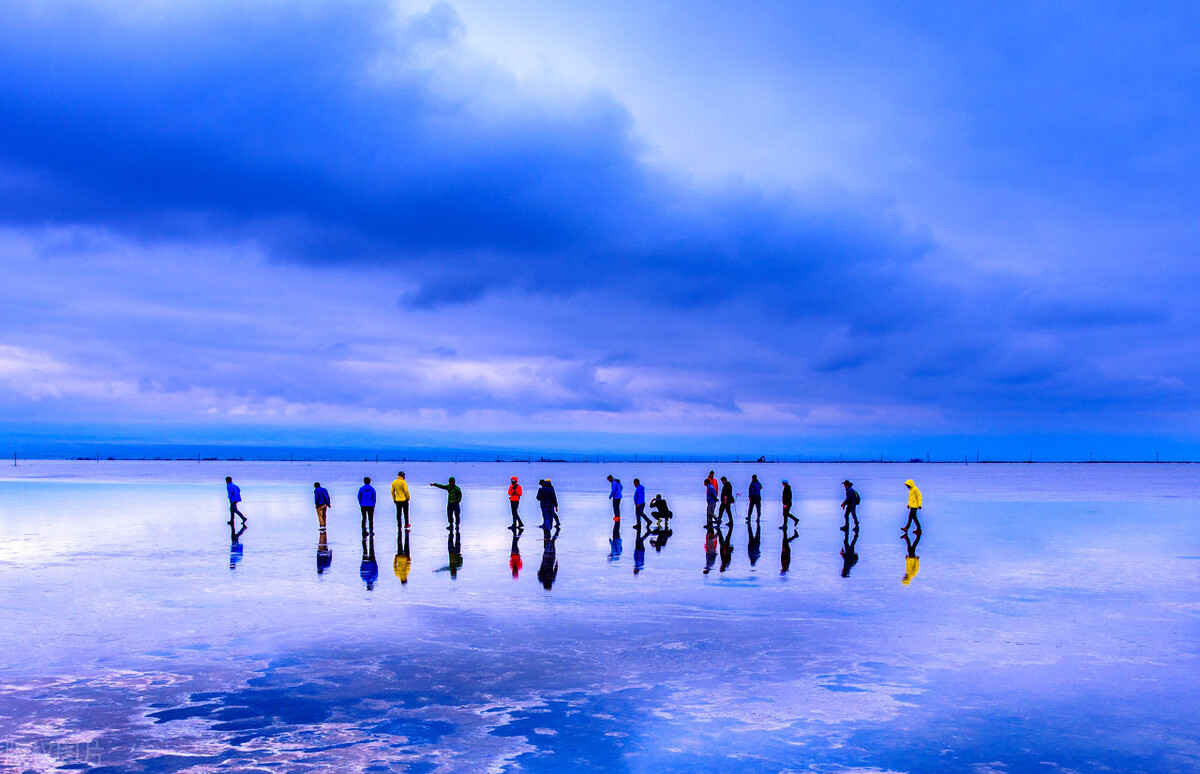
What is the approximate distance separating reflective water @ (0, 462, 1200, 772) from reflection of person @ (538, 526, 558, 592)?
0.46 feet

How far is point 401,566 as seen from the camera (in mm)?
19891

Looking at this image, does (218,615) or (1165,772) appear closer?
(1165,772)

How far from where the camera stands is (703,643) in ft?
39.3

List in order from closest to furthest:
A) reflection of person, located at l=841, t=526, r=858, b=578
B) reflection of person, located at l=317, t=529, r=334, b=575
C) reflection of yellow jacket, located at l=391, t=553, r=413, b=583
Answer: reflection of yellow jacket, located at l=391, t=553, r=413, b=583
reflection of person, located at l=317, t=529, r=334, b=575
reflection of person, located at l=841, t=526, r=858, b=578

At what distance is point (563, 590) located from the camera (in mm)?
16562

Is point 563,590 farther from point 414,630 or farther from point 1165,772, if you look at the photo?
point 1165,772

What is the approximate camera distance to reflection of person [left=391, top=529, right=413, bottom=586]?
18.4m

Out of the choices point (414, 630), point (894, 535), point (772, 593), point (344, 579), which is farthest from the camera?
point (894, 535)

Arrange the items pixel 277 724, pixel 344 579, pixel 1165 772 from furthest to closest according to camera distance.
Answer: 1. pixel 344 579
2. pixel 277 724
3. pixel 1165 772

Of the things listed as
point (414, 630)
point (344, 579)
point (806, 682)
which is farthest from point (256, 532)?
point (806, 682)

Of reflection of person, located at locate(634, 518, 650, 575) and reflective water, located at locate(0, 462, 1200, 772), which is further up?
reflective water, located at locate(0, 462, 1200, 772)

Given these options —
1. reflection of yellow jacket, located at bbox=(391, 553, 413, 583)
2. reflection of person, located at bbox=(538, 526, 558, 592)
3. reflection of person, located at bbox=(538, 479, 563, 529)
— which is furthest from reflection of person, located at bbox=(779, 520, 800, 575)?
reflection of yellow jacket, located at bbox=(391, 553, 413, 583)

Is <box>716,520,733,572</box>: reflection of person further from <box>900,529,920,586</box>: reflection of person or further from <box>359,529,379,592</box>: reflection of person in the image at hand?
<box>359,529,379,592</box>: reflection of person

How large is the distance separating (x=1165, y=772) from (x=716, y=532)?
22.2 meters
